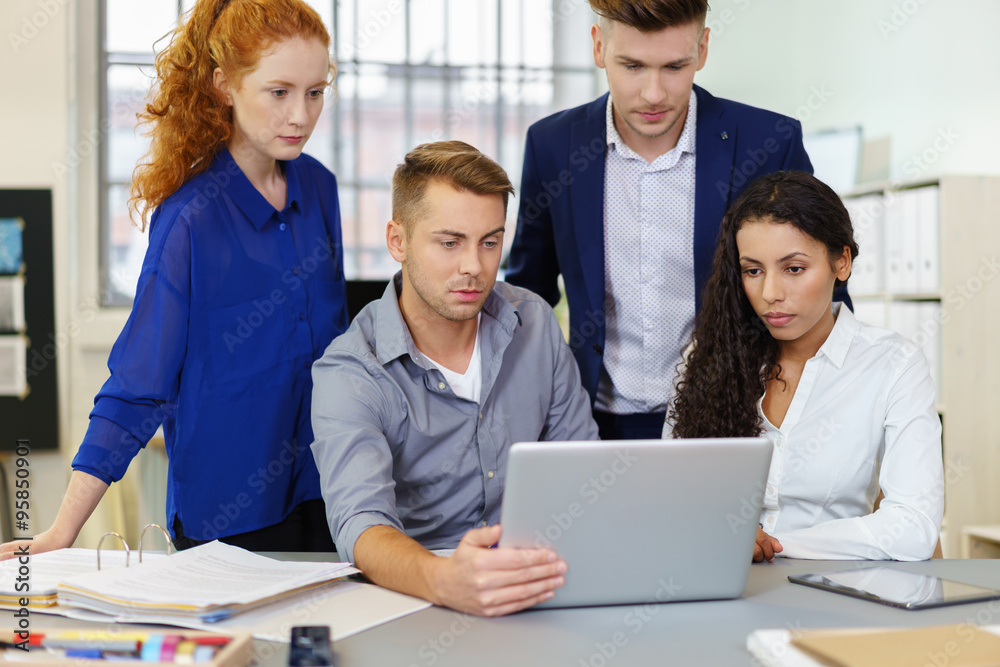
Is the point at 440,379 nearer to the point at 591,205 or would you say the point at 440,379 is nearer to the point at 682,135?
the point at 591,205

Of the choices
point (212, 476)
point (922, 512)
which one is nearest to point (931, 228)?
point (922, 512)

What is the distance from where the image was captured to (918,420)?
63.5 inches

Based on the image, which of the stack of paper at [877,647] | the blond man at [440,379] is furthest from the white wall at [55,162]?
the stack of paper at [877,647]

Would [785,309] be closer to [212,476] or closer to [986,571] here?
[986,571]

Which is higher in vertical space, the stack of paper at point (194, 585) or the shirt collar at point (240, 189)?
the shirt collar at point (240, 189)

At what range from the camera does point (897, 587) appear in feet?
4.07

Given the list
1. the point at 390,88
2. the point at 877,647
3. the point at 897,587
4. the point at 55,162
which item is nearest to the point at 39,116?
the point at 55,162

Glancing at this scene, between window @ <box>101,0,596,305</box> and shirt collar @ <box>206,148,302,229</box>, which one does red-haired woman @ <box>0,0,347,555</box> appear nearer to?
shirt collar @ <box>206,148,302,229</box>

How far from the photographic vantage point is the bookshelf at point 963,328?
314 cm

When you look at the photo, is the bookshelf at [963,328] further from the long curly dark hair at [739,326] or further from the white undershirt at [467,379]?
the white undershirt at [467,379]

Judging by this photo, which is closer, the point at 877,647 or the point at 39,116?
the point at 877,647

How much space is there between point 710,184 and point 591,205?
26 cm

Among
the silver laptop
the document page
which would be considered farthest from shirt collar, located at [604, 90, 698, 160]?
the document page

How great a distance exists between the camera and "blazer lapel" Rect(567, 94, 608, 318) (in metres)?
1.98
